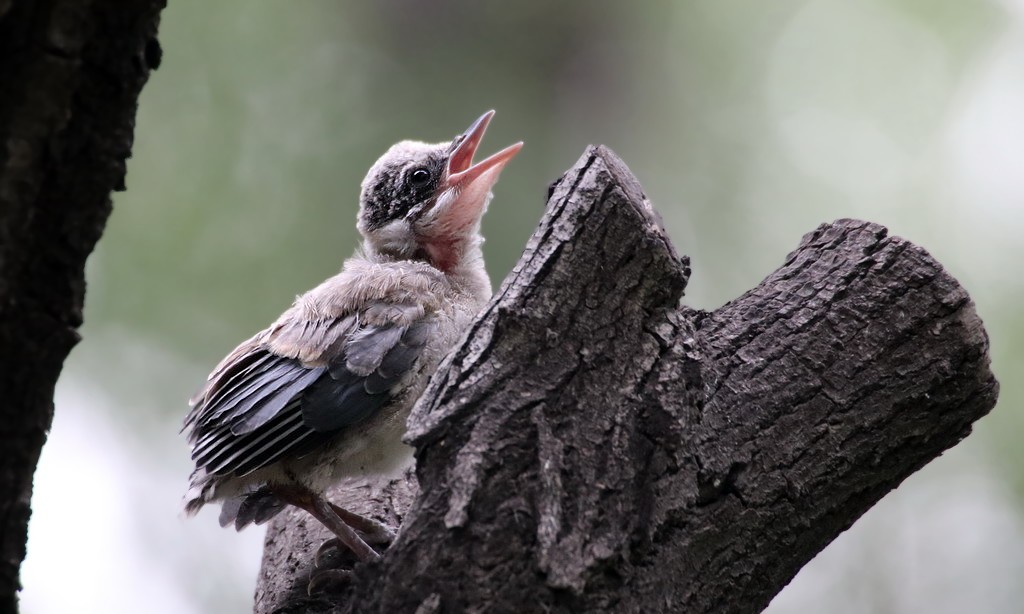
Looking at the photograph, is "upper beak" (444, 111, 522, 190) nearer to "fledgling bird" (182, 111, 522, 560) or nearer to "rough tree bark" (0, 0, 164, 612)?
"fledgling bird" (182, 111, 522, 560)

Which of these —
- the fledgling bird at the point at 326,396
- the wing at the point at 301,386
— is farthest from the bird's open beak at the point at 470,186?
the wing at the point at 301,386

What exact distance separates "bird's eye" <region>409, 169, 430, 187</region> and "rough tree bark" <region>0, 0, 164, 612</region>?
2908 millimetres

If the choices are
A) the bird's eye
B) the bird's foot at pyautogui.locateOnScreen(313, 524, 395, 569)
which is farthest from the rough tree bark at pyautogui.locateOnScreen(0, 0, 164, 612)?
the bird's eye

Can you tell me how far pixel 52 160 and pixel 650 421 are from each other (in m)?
1.74

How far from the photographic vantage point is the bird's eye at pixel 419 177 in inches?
195

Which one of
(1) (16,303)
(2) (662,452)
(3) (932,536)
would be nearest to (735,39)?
(3) (932,536)

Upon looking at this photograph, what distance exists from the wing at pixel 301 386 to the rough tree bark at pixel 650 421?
892 mm

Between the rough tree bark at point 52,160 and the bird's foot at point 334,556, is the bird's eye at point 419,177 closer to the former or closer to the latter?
the bird's foot at point 334,556

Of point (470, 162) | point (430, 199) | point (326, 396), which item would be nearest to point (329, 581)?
point (326, 396)

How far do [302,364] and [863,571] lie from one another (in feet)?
20.1

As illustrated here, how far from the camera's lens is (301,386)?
3.64 metres

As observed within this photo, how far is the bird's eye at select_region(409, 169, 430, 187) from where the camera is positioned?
16.2 feet

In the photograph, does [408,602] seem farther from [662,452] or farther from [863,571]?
[863,571]

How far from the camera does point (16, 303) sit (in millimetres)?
2074
